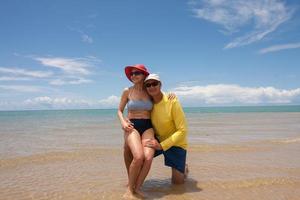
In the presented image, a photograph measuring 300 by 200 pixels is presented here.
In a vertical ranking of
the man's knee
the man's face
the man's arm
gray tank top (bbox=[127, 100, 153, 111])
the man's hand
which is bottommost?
the man's knee

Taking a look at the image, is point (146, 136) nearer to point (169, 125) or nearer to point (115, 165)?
point (169, 125)

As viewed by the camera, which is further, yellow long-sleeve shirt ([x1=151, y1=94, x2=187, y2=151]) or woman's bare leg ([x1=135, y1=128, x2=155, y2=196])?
yellow long-sleeve shirt ([x1=151, y1=94, x2=187, y2=151])

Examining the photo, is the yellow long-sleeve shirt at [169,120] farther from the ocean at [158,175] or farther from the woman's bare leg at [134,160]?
the ocean at [158,175]

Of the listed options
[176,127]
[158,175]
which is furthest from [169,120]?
[158,175]

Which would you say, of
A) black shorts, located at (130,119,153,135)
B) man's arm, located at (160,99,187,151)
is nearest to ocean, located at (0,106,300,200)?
man's arm, located at (160,99,187,151)

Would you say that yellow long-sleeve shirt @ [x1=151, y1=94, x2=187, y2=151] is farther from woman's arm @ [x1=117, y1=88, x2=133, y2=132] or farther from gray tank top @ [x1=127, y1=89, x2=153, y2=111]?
woman's arm @ [x1=117, y1=88, x2=133, y2=132]

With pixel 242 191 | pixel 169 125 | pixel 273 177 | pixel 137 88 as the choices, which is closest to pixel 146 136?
pixel 169 125

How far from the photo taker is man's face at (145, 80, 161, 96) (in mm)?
5930

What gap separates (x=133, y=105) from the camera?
610cm

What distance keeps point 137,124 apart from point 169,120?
64 centimetres

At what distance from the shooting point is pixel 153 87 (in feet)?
19.5

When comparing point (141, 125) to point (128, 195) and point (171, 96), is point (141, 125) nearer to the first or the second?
point (171, 96)

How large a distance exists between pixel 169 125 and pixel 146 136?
1.70ft

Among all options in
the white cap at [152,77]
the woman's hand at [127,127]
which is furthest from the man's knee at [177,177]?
the white cap at [152,77]
